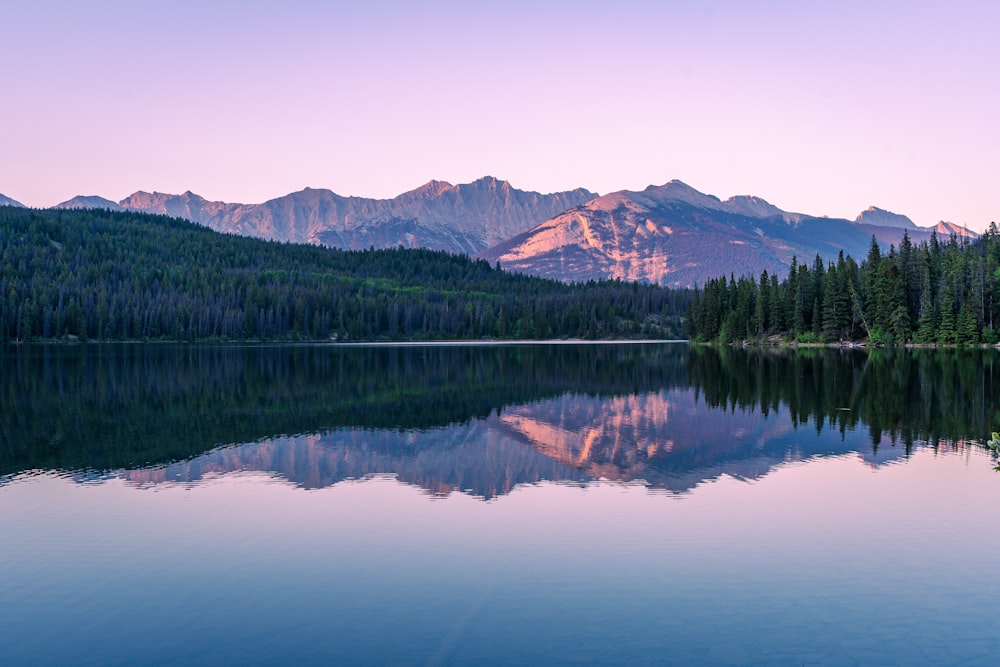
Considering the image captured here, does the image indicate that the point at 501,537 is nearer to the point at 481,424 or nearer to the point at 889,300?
the point at 481,424

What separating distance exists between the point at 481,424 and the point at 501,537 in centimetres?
2511

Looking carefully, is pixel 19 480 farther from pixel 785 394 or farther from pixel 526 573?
pixel 785 394

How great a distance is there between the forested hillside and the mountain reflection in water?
177ft

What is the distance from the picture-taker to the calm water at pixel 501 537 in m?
15.7

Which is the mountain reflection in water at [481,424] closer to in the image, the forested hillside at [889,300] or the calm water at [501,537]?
the calm water at [501,537]

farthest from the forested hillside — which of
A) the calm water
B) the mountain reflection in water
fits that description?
the calm water

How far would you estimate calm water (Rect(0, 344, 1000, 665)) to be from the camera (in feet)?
51.4

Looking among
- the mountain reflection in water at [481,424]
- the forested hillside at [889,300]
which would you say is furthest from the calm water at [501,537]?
the forested hillside at [889,300]

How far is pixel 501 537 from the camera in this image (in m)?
23.0

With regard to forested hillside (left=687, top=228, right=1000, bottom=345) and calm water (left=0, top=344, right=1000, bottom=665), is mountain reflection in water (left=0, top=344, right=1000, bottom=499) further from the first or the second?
forested hillside (left=687, top=228, right=1000, bottom=345)

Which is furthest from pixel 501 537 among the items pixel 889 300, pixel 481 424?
pixel 889 300

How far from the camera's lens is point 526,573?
771 inches

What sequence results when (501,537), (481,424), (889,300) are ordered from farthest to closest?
(889,300)
(481,424)
(501,537)

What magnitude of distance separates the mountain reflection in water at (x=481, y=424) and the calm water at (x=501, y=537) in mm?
342
